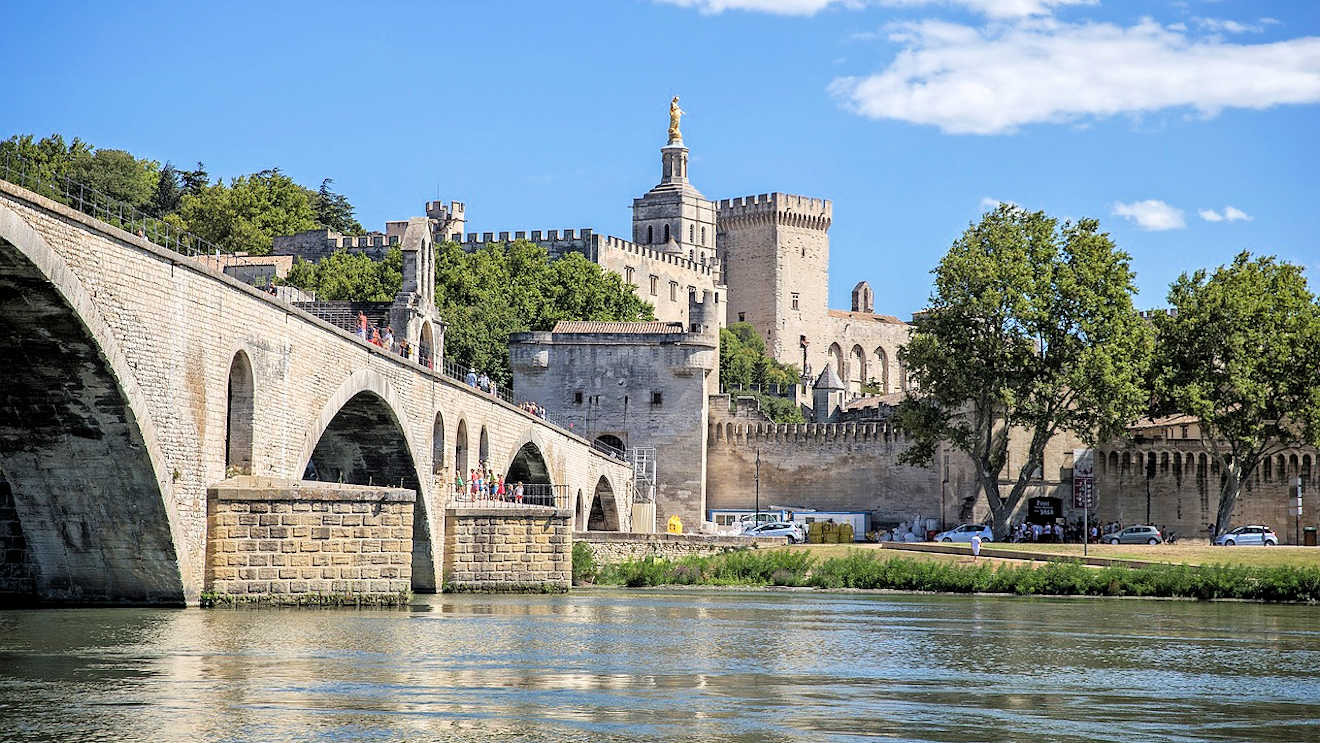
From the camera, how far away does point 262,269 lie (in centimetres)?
8619

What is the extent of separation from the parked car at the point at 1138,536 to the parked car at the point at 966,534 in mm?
4267

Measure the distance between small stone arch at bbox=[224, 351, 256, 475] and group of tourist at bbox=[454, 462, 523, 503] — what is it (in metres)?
14.8

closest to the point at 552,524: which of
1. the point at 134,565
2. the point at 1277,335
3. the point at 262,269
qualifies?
the point at 134,565

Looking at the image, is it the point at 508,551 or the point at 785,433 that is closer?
the point at 508,551

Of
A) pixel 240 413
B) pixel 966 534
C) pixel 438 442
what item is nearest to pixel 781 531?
pixel 966 534

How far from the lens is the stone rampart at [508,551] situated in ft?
134

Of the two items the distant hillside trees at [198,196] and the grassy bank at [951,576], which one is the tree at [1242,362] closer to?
the grassy bank at [951,576]

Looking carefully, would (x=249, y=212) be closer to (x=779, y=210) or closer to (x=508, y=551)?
(x=779, y=210)

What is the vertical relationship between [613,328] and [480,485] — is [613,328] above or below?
above

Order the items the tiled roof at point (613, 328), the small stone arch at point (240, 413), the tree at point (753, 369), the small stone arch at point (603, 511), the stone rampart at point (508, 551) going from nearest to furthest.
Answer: the small stone arch at point (240, 413) → the stone rampart at point (508, 551) → the small stone arch at point (603, 511) → the tiled roof at point (613, 328) → the tree at point (753, 369)

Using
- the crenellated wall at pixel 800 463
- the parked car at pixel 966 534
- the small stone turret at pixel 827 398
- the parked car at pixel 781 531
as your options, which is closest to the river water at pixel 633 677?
the parked car at pixel 966 534

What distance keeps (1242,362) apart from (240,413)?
130 ft

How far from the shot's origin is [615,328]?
3039 inches

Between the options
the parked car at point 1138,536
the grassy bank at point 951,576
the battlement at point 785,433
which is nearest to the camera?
the grassy bank at point 951,576
